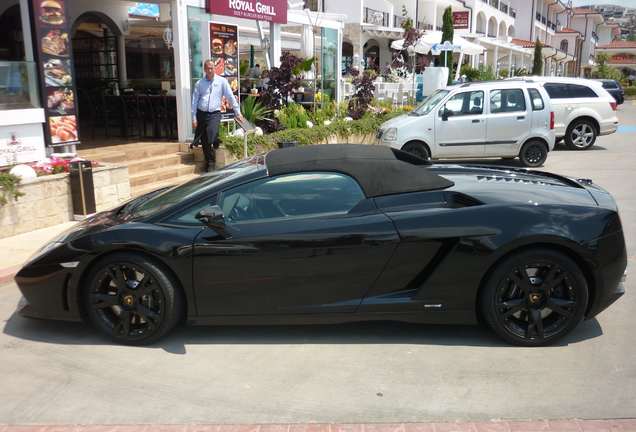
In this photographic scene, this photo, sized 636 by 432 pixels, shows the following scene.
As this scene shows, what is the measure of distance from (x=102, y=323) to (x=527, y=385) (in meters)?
2.99

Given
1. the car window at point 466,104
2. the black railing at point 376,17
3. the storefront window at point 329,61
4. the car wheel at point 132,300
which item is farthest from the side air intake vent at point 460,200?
the black railing at point 376,17

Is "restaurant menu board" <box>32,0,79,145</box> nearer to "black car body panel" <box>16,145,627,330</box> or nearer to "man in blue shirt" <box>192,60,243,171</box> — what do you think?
"man in blue shirt" <box>192,60,243,171</box>

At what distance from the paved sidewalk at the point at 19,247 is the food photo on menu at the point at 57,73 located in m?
2.24

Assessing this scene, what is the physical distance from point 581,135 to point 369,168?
1289 centimetres

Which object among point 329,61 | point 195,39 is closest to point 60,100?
point 195,39

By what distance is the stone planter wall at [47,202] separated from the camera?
292 inches

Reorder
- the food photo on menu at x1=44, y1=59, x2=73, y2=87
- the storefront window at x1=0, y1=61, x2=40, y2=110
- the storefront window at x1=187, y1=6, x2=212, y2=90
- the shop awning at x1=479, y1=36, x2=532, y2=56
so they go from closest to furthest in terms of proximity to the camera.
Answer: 1. the storefront window at x1=0, y1=61, x2=40, y2=110
2. the food photo on menu at x1=44, y1=59, x2=73, y2=87
3. the storefront window at x1=187, y1=6, x2=212, y2=90
4. the shop awning at x1=479, y1=36, x2=532, y2=56

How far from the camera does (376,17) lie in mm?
34562

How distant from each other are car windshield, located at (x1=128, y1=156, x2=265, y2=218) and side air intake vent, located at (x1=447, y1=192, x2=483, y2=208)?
4.87ft

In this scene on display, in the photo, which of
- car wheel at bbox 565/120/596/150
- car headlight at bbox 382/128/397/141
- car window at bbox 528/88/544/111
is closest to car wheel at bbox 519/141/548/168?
car window at bbox 528/88/544/111

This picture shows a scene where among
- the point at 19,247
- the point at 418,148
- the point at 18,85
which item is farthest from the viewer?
the point at 418,148

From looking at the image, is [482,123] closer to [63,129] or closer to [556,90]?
[556,90]

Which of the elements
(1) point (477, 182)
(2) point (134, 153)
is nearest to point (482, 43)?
(2) point (134, 153)

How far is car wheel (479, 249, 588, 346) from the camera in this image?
13.8ft
